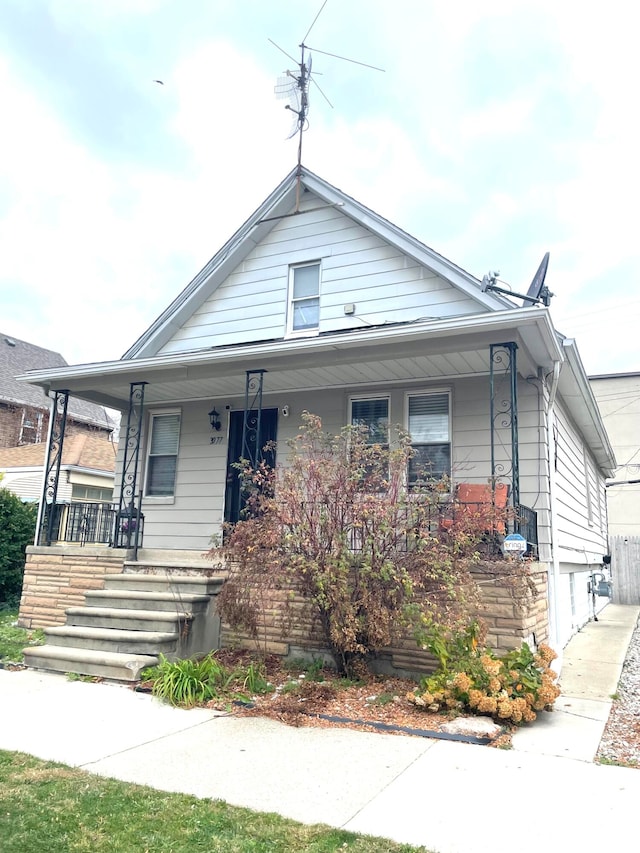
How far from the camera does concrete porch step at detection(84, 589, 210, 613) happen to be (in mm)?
7129

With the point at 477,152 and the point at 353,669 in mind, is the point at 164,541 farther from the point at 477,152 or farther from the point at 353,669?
the point at 477,152

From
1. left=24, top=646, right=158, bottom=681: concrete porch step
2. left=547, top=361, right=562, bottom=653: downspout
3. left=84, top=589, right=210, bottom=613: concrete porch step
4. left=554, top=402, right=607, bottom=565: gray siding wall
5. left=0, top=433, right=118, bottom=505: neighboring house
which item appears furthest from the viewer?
left=0, top=433, right=118, bottom=505: neighboring house

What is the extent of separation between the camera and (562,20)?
9.95 meters

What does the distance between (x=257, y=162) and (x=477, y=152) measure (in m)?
5.43

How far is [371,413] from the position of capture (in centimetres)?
936

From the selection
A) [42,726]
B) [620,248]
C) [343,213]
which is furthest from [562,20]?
[620,248]

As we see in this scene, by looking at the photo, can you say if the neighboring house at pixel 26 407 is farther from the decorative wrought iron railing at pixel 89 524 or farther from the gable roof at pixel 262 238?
the decorative wrought iron railing at pixel 89 524

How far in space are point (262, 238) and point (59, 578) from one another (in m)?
6.11

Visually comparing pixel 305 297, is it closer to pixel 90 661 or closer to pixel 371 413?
pixel 371 413

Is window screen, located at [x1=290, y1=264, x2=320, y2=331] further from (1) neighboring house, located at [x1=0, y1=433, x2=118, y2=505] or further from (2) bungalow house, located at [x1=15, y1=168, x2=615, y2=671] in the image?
(1) neighboring house, located at [x1=0, y1=433, x2=118, y2=505]

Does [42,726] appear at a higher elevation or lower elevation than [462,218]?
lower

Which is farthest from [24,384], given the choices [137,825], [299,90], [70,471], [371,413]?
[137,825]

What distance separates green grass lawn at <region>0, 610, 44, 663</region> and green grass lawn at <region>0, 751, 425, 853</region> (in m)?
3.96

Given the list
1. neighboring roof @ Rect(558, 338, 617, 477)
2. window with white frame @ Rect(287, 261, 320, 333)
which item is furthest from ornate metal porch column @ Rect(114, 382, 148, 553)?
neighboring roof @ Rect(558, 338, 617, 477)
